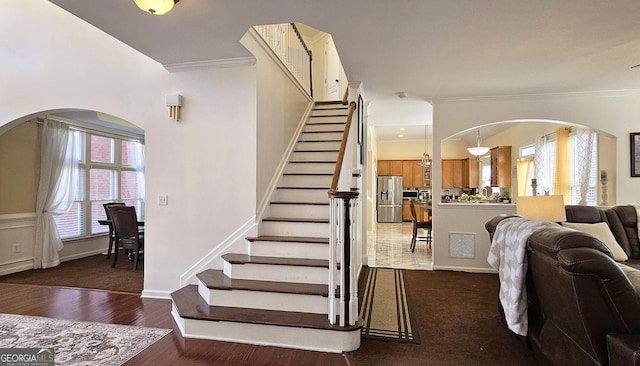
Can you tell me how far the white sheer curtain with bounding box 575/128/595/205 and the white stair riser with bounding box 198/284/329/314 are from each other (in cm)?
467

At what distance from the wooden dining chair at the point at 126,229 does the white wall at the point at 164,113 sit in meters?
1.44

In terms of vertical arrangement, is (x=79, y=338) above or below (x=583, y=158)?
below

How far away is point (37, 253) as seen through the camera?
5098 millimetres

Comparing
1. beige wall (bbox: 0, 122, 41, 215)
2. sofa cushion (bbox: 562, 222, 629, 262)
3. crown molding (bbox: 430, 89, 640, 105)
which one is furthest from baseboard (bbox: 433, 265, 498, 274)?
beige wall (bbox: 0, 122, 41, 215)

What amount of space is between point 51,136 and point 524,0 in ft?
21.7

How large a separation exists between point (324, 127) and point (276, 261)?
293 centimetres

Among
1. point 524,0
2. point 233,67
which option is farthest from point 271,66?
point 524,0

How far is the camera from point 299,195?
421cm

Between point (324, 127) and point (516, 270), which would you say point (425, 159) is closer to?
point (324, 127)

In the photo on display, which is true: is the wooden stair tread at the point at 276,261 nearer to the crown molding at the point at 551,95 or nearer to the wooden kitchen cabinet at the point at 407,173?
the crown molding at the point at 551,95

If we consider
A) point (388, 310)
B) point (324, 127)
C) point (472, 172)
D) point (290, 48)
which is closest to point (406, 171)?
point (472, 172)

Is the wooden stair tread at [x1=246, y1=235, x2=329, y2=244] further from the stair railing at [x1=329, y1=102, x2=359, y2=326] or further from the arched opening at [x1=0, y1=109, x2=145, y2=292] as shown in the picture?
the arched opening at [x1=0, y1=109, x2=145, y2=292]

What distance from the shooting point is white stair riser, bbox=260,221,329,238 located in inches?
141

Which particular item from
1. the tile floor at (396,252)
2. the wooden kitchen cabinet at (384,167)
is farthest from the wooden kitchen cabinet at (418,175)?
the tile floor at (396,252)
